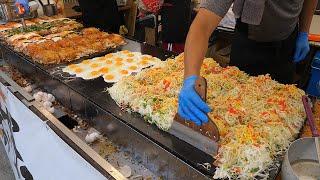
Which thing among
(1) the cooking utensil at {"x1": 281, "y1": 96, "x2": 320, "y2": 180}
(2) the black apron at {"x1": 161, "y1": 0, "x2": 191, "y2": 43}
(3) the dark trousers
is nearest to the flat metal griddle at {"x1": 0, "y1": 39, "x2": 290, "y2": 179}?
(1) the cooking utensil at {"x1": 281, "y1": 96, "x2": 320, "y2": 180}

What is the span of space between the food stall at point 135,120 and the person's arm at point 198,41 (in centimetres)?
25

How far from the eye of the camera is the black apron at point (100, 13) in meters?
3.98

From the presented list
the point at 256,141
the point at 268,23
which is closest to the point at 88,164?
the point at 256,141

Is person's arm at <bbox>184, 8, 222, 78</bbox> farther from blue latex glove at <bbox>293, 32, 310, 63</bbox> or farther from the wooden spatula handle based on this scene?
blue latex glove at <bbox>293, 32, 310, 63</bbox>

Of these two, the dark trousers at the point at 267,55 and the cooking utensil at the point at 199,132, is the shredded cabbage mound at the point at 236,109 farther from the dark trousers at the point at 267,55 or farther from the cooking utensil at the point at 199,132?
the dark trousers at the point at 267,55

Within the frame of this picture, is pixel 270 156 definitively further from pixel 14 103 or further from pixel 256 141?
pixel 14 103

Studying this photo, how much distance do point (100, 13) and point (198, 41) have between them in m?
2.84

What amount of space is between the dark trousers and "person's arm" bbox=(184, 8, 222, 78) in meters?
0.74

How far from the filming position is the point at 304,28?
2.33 meters

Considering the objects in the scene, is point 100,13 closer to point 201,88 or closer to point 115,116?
point 115,116

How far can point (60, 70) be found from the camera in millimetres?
2293

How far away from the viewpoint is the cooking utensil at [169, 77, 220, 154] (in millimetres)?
1280

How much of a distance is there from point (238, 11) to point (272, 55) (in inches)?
20.3

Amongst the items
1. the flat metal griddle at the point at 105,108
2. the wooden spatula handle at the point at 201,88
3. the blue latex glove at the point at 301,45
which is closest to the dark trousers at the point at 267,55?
the blue latex glove at the point at 301,45
